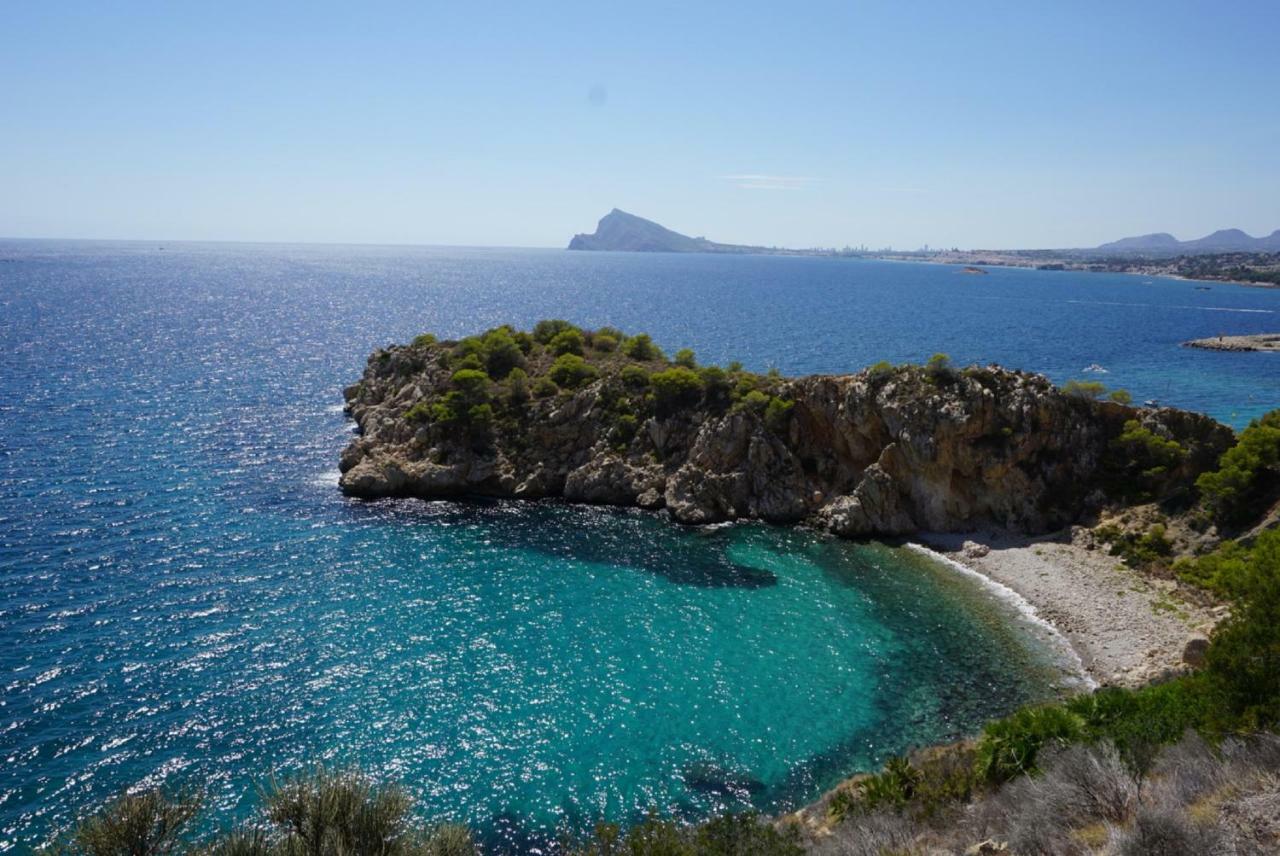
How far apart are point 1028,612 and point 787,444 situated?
21448 millimetres

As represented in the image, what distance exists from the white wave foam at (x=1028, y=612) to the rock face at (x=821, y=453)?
4.48m

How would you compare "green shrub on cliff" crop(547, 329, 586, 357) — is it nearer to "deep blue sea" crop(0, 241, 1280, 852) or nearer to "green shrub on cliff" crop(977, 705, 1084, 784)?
"deep blue sea" crop(0, 241, 1280, 852)

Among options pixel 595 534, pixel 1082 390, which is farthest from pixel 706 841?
pixel 1082 390

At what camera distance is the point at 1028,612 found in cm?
4131

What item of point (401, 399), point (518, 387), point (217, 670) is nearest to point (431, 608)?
point (217, 670)

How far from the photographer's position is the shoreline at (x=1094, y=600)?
1403 inches

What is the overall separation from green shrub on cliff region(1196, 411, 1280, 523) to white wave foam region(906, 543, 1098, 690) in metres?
13.8

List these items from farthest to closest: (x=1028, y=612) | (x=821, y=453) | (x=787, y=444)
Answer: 1. (x=787, y=444)
2. (x=821, y=453)
3. (x=1028, y=612)

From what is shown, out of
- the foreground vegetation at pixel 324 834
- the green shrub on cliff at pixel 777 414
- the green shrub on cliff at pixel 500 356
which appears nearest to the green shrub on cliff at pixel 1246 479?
the green shrub on cliff at pixel 777 414

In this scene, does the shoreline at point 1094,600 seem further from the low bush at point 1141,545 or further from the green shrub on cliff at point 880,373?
the green shrub on cliff at point 880,373

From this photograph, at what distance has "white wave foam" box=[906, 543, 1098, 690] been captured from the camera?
35.5 metres

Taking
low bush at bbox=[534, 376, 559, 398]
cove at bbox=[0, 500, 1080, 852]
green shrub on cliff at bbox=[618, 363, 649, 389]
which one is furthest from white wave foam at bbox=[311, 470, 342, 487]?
green shrub on cliff at bbox=[618, 363, 649, 389]

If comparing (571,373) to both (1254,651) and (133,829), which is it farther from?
(1254,651)

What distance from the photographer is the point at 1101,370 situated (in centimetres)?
10600
